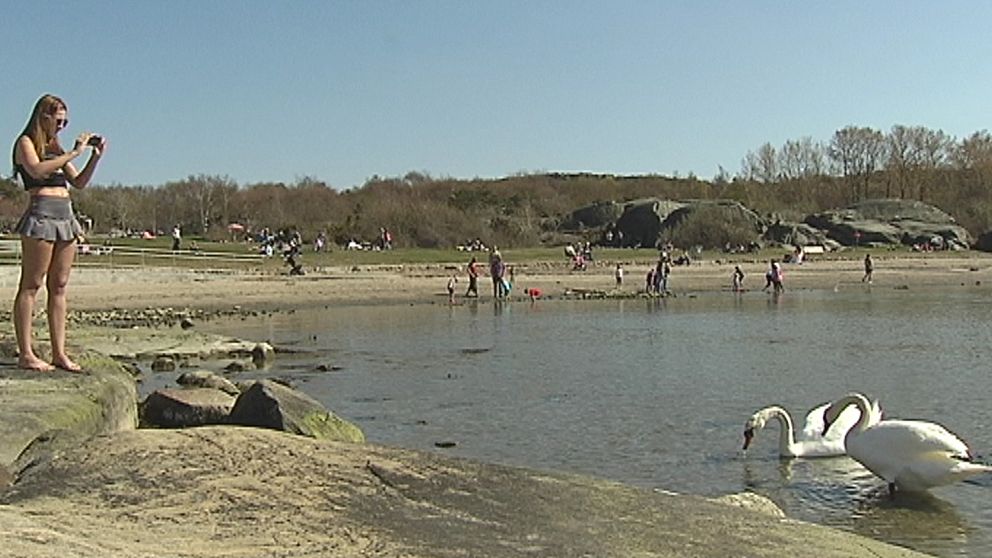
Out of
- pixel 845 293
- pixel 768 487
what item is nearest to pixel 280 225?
pixel 845 293

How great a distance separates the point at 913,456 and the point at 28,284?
796 cm

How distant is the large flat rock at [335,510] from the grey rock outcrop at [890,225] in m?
71.6

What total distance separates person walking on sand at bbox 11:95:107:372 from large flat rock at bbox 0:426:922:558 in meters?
1.99

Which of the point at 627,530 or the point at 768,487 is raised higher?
the point at 627,530

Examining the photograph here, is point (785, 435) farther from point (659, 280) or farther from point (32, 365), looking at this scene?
point (659, 280)

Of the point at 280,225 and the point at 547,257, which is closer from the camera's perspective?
the point at 547,257

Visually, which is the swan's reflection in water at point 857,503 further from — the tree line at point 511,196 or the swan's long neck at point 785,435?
the tree line at point 511,196

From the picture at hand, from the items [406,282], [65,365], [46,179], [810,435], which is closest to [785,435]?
[810,435]

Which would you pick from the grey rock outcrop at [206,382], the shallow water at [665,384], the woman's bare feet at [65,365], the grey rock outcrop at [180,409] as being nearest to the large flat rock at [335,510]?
the woman's bare feet at [65,365]

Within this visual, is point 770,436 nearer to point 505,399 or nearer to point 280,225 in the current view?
point 505,399

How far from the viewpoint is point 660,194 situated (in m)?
111

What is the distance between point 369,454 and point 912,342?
2370 cm

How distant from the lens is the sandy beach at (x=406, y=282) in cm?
4003

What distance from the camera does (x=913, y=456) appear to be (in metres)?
11.2
